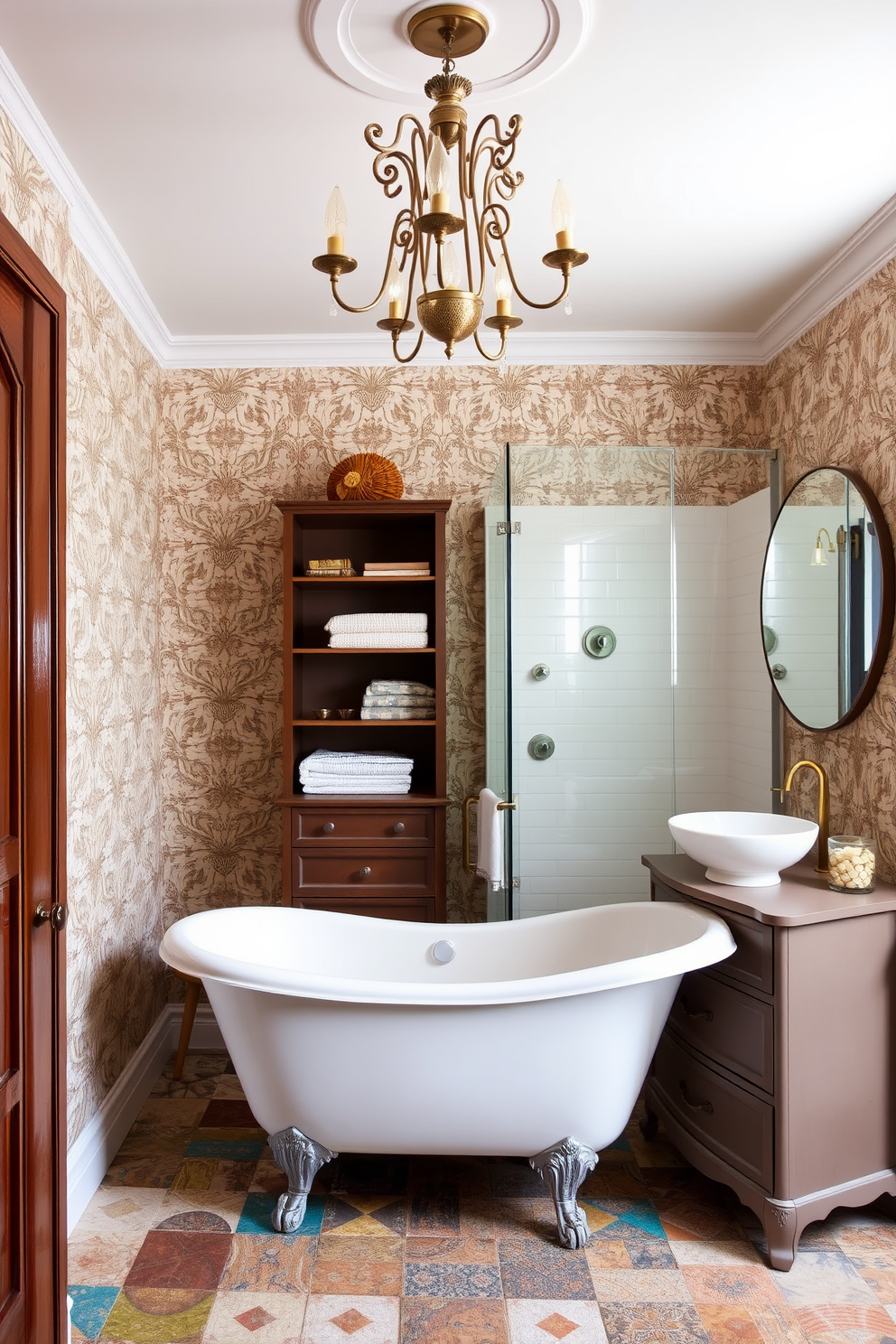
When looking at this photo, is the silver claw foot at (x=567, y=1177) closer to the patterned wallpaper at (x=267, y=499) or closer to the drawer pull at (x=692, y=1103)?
the drawer pull at (x=692, y=1103)

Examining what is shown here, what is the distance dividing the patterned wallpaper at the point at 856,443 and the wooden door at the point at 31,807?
81.3 inches

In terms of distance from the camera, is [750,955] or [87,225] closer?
[750,955]

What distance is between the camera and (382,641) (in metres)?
3.15

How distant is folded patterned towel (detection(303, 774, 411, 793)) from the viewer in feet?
10.3

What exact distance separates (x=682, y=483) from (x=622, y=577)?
36cm

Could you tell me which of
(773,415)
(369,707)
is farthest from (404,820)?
(773,415)

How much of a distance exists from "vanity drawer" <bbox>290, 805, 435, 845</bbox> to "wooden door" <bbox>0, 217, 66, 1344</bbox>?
1267 mm

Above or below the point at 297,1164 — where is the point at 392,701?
above

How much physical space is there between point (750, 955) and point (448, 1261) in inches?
39.9

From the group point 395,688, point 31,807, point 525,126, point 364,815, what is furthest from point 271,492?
point 31,807

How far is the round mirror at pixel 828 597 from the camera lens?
2520 mm

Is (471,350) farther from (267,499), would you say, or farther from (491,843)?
(491,843)

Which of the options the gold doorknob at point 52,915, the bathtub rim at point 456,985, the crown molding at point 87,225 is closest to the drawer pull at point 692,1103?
the bathtub rim at point 456,985

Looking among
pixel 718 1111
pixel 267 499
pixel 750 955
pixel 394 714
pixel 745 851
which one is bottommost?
pixel 718 1111
